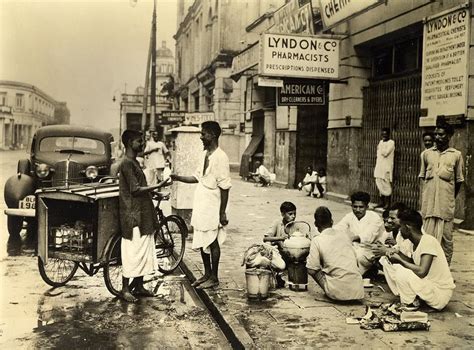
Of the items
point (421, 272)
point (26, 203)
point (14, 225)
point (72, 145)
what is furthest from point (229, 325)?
point (72, 145)

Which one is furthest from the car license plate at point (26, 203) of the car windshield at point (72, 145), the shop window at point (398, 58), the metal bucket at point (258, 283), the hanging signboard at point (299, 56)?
the shop window at point (398, 58)

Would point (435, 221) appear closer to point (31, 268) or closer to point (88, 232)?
point (88, 232)

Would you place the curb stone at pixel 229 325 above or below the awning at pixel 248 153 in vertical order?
below

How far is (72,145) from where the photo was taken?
10516 mm

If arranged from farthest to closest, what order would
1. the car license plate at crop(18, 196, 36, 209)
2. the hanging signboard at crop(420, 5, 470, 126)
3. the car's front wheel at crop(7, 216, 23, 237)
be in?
the hanging signboard at crop(420, 5, 470, 126) < the car's front wheel at crop(7, 216, 23, 237) < the car license plate at crop(18, 196, 36, 209)

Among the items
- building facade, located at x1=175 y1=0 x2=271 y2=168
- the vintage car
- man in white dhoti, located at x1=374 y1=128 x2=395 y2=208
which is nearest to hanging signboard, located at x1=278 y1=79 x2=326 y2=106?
man in white dhoti, located at x1=374 y1=128 x2=395 y2=208

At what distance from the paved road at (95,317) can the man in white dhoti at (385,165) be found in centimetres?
678

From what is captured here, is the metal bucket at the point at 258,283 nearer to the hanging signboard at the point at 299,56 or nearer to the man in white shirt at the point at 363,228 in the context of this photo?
the man in white shirt at the point at 363,228

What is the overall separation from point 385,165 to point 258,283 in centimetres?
725

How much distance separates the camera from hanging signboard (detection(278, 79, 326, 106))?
1423cm

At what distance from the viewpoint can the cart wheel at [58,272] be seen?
20.5 feet

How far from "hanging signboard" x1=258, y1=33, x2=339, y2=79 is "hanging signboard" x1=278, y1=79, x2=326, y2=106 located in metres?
0.64

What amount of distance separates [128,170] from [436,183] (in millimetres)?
3784

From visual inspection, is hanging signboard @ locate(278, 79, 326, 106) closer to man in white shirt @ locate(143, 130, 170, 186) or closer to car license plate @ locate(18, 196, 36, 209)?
man in white shirt @ locate(143, 130, 170, 186)
